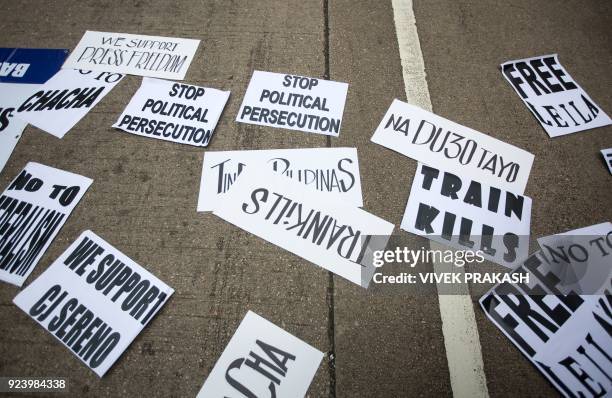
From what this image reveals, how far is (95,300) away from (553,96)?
2.97m

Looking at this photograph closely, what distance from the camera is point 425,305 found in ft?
5.70

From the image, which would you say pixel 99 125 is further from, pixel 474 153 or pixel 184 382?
pixel 474 153

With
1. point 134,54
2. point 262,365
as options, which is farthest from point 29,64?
point 262,365

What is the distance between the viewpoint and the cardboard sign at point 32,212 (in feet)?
5.84

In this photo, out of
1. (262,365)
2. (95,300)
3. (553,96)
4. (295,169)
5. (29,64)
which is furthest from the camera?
(29,64)

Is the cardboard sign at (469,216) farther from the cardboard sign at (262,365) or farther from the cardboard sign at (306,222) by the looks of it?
the cardboard sign at (262,365)

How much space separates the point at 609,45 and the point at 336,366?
3128 mm

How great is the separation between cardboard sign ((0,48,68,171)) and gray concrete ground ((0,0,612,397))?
3.6 inches

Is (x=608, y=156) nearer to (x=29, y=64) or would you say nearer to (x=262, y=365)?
(x=262, y=365)

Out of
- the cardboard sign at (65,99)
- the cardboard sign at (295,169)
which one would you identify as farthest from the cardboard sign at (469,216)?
the cardboard sign at (65,99)

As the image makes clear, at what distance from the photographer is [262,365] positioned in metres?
1.54

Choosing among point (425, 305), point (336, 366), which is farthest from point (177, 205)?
point (425, 305)

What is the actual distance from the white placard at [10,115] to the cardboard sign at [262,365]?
69.9 inches

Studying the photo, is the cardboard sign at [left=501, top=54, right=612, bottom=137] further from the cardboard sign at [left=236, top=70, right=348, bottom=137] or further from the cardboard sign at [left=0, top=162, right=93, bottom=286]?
the cardboard sign at [left=0, top=162, right=93, bottom=286]
